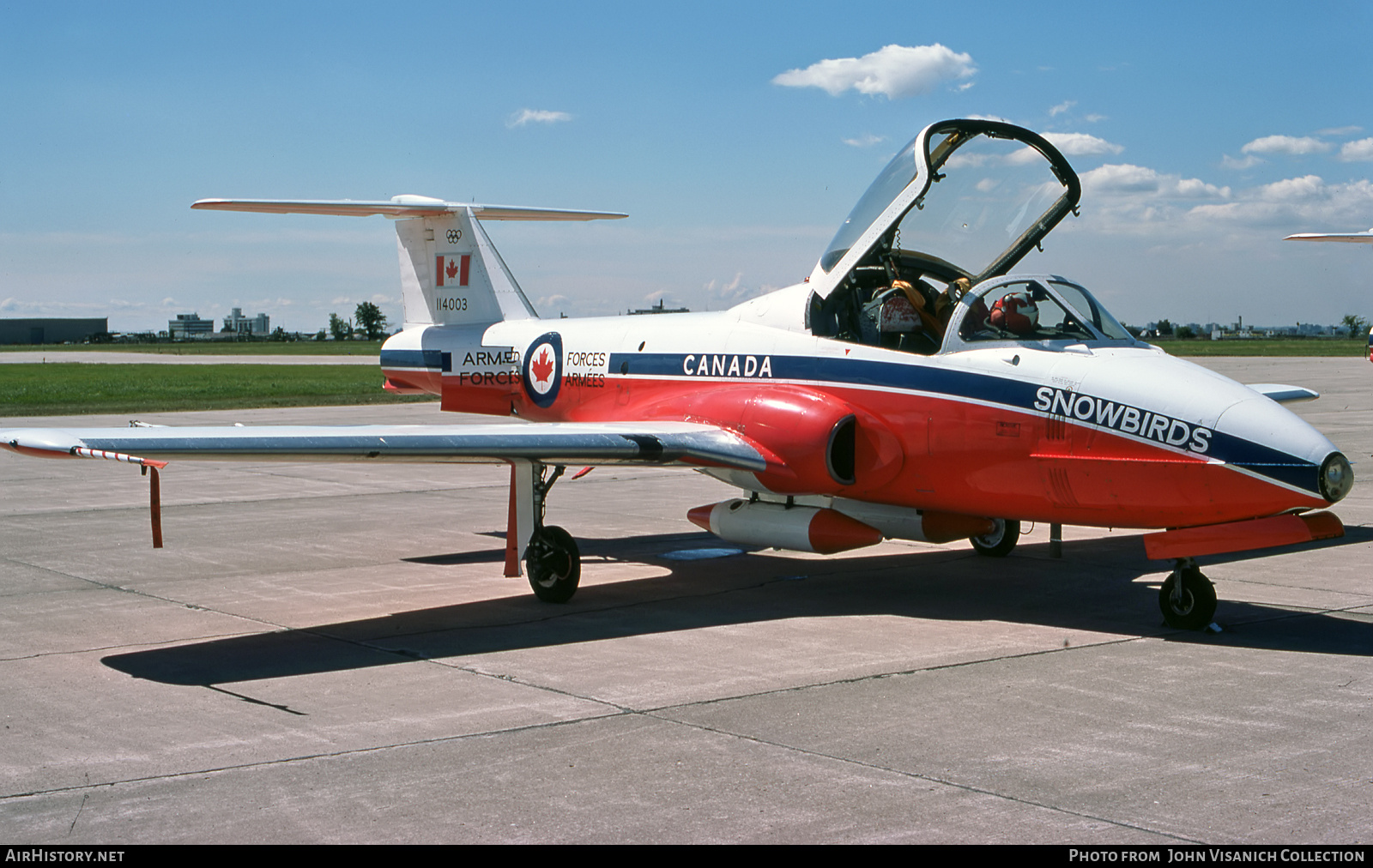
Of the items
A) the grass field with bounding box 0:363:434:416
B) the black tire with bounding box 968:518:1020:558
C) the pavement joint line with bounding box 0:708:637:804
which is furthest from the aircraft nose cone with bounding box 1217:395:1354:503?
the grass field with bounding box 0:363:434:416

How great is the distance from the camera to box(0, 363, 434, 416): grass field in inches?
1363

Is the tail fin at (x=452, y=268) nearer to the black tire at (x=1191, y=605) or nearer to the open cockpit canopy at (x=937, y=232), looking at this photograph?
the open cockpit canopy at (x=937, y=232)

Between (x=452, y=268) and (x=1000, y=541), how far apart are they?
21.8ft

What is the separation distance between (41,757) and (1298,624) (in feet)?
26.0

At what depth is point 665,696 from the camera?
7195 mm

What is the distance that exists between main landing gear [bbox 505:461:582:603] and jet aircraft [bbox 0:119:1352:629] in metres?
0.02

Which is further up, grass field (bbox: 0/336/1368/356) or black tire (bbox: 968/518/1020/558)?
grass field (bbox: 0/336/1368/356)

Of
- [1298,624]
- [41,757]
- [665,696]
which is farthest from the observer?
[1298,624]

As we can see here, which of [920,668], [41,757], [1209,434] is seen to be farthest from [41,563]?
[1209,434]

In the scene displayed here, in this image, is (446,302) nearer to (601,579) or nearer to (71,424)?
(601,579)

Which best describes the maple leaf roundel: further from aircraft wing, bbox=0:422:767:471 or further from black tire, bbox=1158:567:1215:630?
black tire, bbox=1158:567:1215:630

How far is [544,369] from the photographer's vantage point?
13.0 meters

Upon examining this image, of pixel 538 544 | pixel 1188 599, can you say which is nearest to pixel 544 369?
pixel 538 544

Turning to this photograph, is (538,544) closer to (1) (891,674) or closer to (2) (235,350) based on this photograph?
(1) (891,674)
